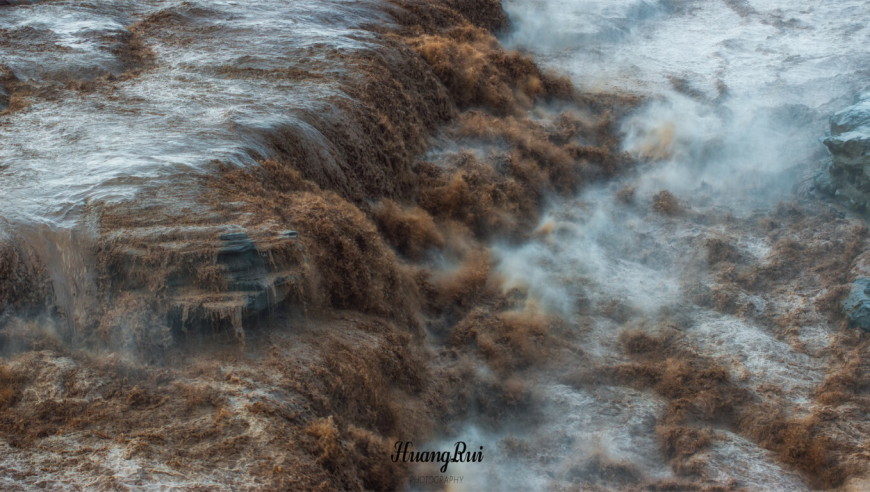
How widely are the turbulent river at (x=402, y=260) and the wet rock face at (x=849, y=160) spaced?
248mm

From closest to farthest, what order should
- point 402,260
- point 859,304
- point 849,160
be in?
point 859,304 < point 402,260 < point 849,160

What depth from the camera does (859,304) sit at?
6.91 m

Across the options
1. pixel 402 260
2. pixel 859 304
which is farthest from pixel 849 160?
pixel 402 260

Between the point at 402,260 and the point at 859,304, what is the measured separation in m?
4.91

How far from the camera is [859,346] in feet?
21.8

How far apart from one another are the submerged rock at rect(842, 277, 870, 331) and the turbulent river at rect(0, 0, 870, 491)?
134mm

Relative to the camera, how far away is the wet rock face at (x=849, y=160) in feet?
27.8

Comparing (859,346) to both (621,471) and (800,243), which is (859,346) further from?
(621,471)

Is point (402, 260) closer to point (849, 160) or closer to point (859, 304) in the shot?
point (859, 304)

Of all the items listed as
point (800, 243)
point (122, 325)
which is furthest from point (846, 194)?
point (122, 325)

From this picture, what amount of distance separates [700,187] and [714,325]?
3143 millimetres

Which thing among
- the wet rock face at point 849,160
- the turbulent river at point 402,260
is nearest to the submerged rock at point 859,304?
the turbulent river at point 402,260

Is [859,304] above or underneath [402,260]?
above

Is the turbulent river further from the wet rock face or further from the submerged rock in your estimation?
the wet rock face
